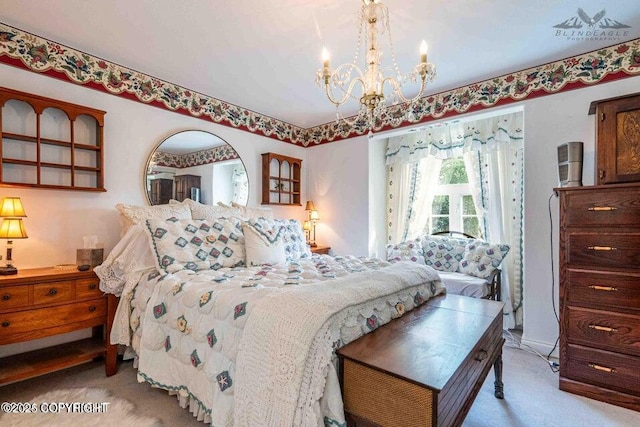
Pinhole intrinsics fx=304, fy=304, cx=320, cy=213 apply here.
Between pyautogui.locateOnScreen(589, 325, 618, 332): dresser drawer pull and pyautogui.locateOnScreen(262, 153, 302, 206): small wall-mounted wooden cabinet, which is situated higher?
pyautogui.locateOnScreen(262, 153, 302, 206): small wall-mounted wooden cabinet

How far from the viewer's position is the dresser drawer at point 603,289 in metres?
1.87

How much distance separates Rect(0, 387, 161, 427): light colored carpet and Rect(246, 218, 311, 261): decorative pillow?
140 cm

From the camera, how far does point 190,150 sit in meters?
3.11

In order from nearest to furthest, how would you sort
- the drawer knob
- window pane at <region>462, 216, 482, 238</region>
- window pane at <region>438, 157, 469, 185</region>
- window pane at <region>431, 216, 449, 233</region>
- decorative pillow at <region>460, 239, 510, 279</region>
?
the drawer knob
decorative pillow at <region>460, 239, 510, 279</region>
window pane at <region>462, 216, 482, 238</region>
window pane at <region>438, 157, 469, 185</region>
window pane at <region>431, 216, 449, 233</region>

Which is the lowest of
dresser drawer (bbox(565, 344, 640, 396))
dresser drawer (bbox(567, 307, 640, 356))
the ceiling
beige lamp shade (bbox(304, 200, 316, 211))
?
dresser drawer (bbox(565, 344, 640, 396))

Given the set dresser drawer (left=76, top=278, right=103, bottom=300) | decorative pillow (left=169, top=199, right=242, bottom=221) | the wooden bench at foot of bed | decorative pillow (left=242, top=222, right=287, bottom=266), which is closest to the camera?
the wooden bench at foot of bed

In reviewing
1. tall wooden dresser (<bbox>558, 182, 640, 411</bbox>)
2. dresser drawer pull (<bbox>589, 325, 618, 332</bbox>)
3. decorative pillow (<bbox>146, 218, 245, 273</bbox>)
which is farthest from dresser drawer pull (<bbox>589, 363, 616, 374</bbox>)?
decorative pillow (<bbox>146, 218, 245, 273</bbox>)

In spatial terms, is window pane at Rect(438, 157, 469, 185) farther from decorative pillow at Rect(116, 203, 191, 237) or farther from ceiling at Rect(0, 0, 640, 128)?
decorative pillow at Rect(116, 203, 191, 237)

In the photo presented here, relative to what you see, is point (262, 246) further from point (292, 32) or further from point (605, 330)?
point (605, 330)

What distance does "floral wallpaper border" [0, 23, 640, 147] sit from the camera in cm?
223

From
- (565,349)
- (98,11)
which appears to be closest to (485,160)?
(565,349)

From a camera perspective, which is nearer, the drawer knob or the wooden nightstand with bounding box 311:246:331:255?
the drawer knob

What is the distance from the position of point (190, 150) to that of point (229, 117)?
0.64 m

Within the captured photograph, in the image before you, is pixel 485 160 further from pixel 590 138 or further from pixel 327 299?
pixel 327 299
